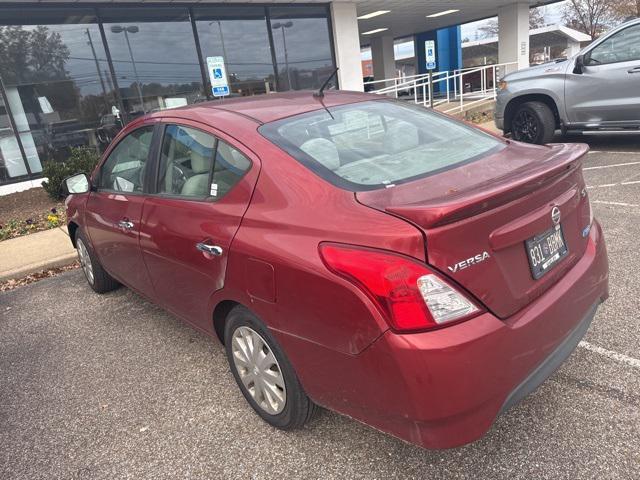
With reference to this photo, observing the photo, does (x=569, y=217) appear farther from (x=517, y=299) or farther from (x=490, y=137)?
(x=490, y=137)

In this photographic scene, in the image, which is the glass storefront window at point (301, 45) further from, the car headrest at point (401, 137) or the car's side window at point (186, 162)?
the car headrest at point (401, 137)

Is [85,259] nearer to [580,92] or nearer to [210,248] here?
[210,248]

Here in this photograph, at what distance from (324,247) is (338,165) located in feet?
1.72

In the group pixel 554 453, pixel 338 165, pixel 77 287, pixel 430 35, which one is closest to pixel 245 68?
pixel 77 287

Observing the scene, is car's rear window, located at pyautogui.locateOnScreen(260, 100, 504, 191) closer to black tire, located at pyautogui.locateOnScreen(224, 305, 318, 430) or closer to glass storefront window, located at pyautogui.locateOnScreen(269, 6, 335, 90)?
black tire, located at pyautogui.locateOnScreen(224, 305, 318, 430)

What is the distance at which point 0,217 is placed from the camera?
834cm

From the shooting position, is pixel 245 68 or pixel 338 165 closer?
pixel 338 165

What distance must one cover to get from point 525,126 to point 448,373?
7728mm

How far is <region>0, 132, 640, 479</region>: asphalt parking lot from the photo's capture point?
2.22m

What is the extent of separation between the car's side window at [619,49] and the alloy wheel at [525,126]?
3.75 feet

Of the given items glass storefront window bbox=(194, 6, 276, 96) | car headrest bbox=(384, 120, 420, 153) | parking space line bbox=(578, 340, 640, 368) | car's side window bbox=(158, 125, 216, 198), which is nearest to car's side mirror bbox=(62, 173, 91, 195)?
car's side window bbox=(158, 125, 216, 198)

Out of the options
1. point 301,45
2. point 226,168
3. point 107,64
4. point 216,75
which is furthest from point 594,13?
point 226,168

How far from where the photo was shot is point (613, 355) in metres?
2.80

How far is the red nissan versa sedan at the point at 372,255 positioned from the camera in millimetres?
1762
